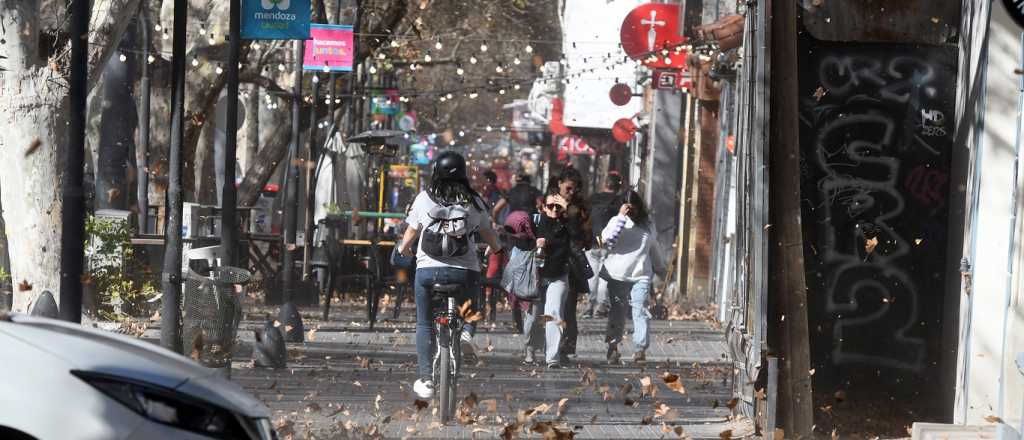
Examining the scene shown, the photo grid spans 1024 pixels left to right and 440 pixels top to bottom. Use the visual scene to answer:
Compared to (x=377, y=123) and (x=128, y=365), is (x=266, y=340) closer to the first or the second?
(x=128, y=365)

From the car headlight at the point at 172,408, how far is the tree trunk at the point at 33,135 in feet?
29.9

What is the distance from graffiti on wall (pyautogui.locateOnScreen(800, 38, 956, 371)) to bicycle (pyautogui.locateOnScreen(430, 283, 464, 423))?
7.59ft

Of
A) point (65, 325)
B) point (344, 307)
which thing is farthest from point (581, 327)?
point (65, 325)

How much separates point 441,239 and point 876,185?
2.87 metres

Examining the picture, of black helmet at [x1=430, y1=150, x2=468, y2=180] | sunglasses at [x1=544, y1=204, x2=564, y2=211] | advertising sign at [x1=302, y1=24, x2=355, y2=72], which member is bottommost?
sunglasses at [x1=544, y1=204, x2=564, y2=211]

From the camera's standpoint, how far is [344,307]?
845 inches

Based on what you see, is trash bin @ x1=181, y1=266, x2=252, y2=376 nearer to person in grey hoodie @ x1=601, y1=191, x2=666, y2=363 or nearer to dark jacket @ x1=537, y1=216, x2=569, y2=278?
dark jacket @ x1=537, y1=216, x2=569, y2=278

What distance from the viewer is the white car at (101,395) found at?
4.57 m

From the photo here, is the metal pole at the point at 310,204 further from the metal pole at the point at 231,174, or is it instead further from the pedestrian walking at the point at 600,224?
the metal pole at the point at 231,174

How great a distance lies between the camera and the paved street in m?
9.58

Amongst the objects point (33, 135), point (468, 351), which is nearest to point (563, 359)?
point (468, 351)

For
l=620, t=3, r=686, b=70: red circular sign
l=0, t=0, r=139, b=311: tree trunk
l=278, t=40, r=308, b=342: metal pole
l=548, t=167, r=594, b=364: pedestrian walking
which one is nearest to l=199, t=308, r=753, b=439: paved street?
l=278, t=40, r=308, b=342: metal pole

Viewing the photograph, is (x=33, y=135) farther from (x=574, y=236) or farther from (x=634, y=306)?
(x=634, y=306)

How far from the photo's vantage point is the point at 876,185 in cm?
988
